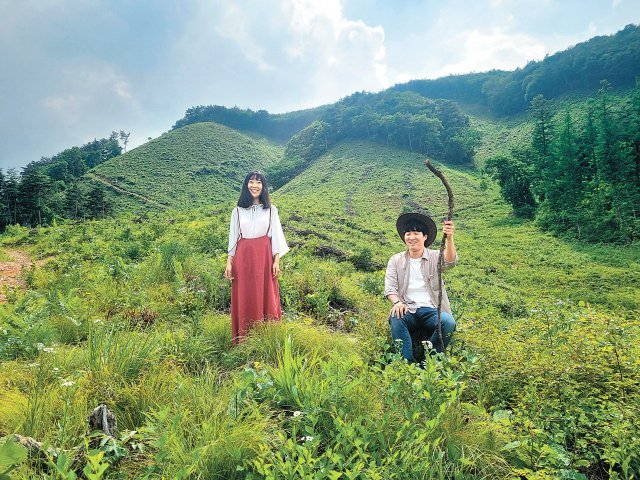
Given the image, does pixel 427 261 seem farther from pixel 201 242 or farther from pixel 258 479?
pixel 201 242

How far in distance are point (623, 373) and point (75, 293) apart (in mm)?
6448

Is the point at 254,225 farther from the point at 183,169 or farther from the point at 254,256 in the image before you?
the point at 183,169

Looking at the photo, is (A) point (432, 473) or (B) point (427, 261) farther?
(B) point (427, 261)

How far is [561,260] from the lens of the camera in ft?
70.4

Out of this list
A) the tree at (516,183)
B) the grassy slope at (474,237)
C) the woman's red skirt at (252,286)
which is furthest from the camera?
the tree at (516,183)

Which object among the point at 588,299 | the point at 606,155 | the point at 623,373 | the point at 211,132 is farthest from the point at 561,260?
the point at 211,132

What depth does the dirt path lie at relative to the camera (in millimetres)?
6612

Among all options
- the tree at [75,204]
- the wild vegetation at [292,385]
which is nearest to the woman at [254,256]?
the wild vegetation at [292,385]

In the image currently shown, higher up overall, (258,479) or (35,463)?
(35,463)

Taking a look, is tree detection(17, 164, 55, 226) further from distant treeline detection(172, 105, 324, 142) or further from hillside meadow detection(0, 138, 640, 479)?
distant treeline detection(172, 105, 324, 142)

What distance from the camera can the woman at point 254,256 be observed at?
165 inches

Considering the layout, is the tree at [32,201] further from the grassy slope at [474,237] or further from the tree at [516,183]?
the tree at [516,183]

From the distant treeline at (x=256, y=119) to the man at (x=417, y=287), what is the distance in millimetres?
113468

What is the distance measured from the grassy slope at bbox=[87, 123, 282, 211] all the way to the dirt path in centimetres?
3872
